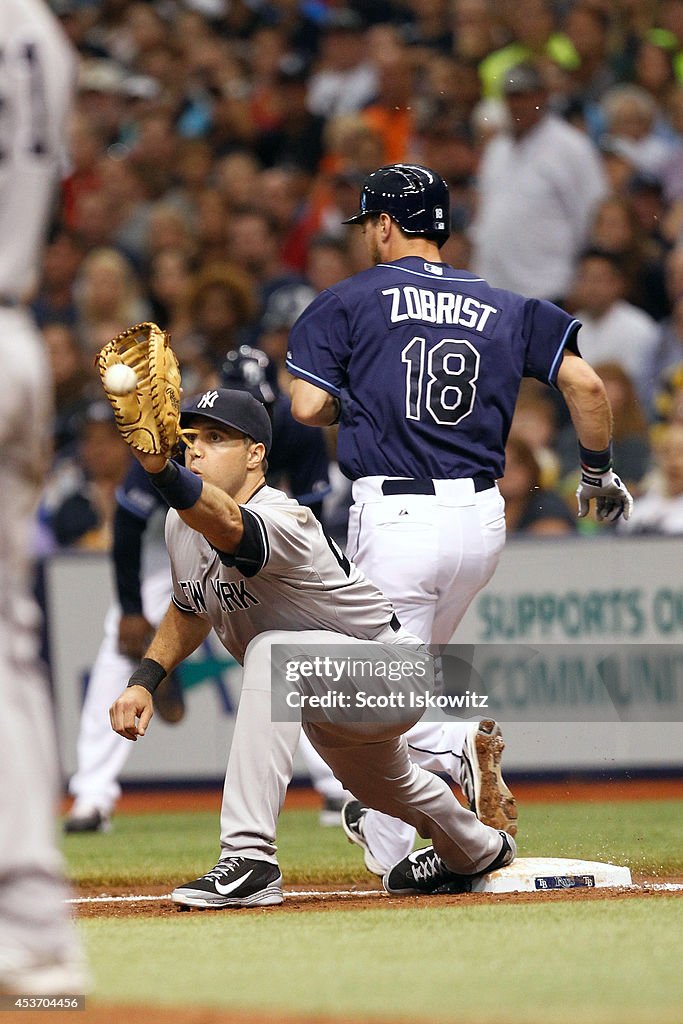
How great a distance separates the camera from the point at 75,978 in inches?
129

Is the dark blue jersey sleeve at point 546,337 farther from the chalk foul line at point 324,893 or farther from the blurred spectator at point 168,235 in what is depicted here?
the blurred spectator at point 168,235

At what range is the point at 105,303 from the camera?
12.2 metres

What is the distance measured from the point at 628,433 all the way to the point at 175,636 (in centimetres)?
467

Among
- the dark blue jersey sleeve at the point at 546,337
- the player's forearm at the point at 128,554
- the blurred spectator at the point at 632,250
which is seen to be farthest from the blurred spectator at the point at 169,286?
the dark blue jersey sleeve at the point at 546,337

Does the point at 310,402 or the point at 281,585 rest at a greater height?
the point at 310,402

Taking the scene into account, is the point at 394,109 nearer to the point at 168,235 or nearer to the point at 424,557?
the point at 168,235

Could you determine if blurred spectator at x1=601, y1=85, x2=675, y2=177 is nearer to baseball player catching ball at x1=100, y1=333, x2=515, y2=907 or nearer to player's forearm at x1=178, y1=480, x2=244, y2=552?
baseball player catching ball at x1=100, y1=333, x2=515, y2=907

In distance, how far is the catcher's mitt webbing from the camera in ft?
15.1

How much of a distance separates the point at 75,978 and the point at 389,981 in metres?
0.78

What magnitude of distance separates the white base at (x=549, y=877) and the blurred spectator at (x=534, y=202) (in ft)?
19.2

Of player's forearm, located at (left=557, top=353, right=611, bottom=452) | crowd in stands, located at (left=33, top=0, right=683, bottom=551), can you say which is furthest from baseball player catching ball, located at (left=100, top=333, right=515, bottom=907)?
crowd in stands, located at (left=33, top=0, right=683, bottom=551)

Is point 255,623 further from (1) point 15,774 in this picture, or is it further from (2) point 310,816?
(2) point 310,816

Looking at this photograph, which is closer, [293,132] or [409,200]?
[409,200]

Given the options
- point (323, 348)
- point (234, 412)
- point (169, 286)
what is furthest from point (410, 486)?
point (169, 286)
